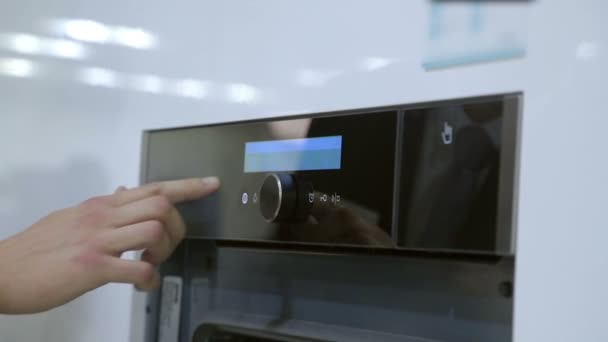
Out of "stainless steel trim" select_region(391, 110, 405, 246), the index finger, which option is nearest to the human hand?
the index finger

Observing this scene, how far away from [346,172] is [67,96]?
0.37 m

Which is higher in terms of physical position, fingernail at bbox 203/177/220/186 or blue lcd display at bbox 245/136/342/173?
blue lcd display at bbox 245/136/342/173

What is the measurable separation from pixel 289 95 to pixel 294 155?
1.9 inches

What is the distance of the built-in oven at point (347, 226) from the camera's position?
0.40 metres

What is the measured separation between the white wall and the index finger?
52 mm

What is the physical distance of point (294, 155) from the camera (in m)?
0.50

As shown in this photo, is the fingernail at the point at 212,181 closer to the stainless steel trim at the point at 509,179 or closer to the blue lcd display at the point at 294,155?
the blue lcd display at the point at 294,155

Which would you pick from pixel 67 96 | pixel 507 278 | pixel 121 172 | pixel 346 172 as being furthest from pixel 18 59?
pixel 507 278

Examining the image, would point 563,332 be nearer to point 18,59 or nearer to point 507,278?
point 507,278

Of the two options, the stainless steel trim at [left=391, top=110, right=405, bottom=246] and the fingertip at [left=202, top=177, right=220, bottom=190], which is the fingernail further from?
the stainless steel trim at [left=391, top=110, right=405, bottom=246]

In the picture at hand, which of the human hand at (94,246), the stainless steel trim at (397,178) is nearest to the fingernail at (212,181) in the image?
the human hand at (94,246)

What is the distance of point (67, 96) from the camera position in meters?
0.68

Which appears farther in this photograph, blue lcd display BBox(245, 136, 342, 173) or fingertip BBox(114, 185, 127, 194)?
fingertip BBox(114, 185, 127, 194)

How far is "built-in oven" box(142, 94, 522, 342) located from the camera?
401 mm
